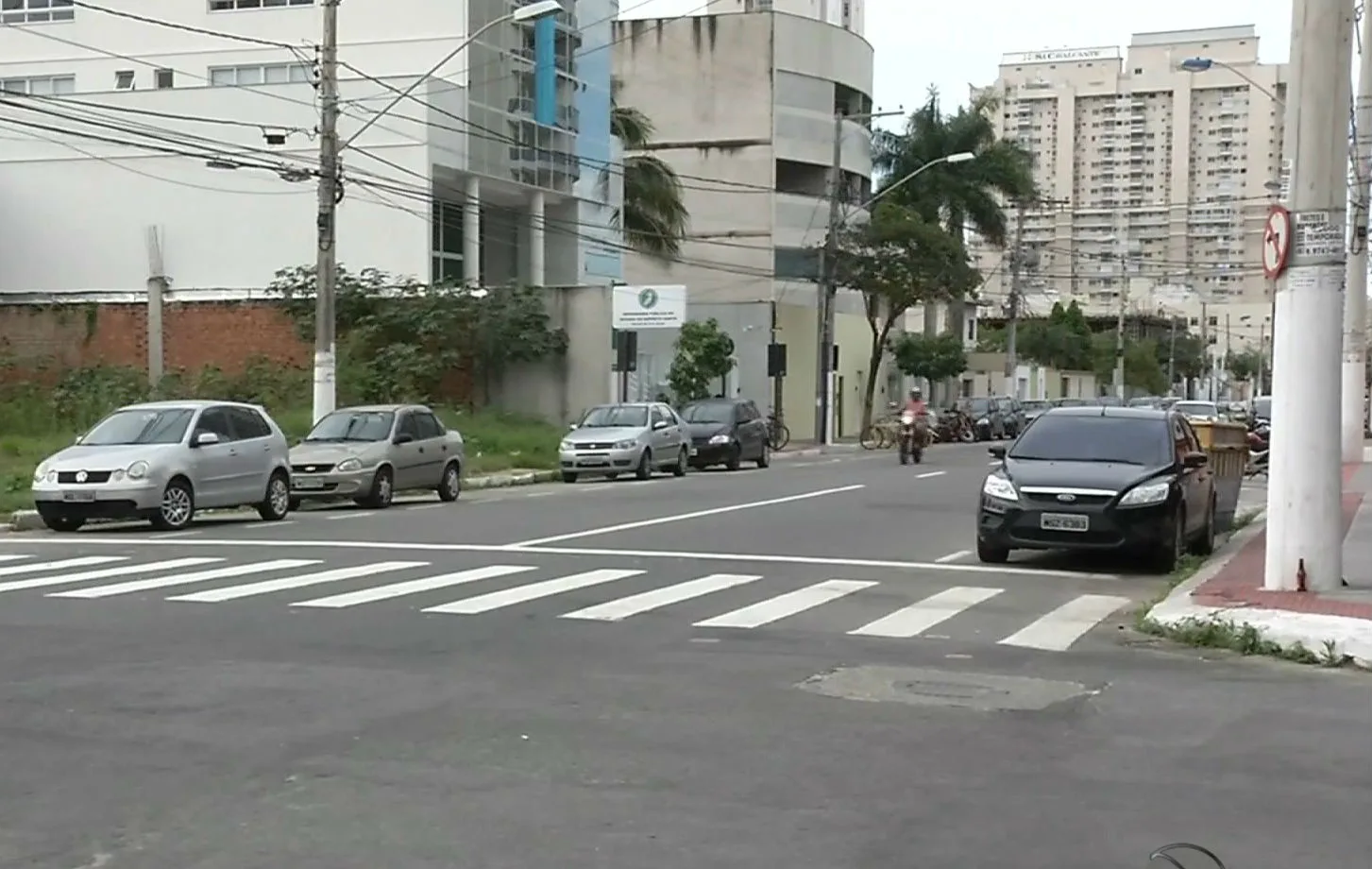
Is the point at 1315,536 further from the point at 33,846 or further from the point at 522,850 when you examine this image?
the point at 33,846

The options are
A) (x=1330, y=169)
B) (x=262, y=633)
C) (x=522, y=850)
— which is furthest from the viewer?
(x=1330, y=169)

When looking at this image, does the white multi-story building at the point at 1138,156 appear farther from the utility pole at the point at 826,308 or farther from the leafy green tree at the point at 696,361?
the leafy green tree at the point at 696,361

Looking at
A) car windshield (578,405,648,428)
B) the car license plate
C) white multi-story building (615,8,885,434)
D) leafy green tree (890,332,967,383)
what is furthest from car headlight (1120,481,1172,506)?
leafy green tree (890,332,967,383)

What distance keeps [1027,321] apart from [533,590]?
303 ft

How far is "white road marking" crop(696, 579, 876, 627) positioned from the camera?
12320 mm

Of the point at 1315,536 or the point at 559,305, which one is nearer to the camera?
the point at 1315,536

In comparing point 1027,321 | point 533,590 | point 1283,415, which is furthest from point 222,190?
point 1027,321

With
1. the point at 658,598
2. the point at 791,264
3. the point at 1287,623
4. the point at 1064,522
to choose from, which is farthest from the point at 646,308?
the point at 1287,623

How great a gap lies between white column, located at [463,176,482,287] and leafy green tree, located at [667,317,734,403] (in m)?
6.47

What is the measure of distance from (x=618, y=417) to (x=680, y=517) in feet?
37.2

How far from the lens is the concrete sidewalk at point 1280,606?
1080 cm

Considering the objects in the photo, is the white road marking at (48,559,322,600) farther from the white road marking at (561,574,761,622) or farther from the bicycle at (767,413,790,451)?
the bicycle at (767,413,790,451)

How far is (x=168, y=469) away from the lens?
20453 mm

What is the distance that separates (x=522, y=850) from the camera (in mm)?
6082
